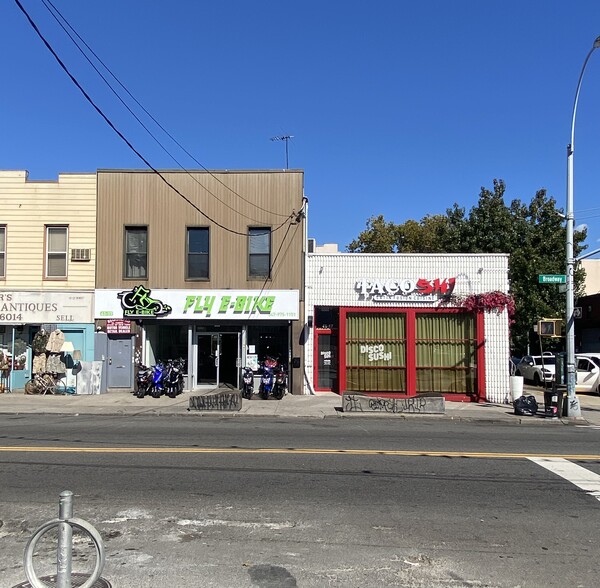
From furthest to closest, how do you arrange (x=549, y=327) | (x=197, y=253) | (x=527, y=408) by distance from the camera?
(x=197, y=253), (x=549, y=327), (x=527, y=408)

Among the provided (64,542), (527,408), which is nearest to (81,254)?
(527,408)

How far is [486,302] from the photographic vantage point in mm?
19031

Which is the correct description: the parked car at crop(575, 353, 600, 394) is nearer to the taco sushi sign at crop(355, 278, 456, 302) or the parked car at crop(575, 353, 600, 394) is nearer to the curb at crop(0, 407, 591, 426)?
the taco sushi sign at crop(355, 278, 456, 302)

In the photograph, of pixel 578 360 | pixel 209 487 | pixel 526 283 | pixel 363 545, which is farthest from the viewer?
pixel 526 283

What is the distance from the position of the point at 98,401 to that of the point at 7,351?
4.88m

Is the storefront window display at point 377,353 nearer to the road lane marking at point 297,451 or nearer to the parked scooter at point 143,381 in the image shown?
the parked scooter at point 143,381

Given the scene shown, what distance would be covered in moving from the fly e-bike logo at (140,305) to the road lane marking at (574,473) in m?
13.7

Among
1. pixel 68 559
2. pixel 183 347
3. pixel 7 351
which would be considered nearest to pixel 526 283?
pixel 183 347

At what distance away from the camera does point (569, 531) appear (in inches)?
212

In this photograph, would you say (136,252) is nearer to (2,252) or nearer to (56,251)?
(56,251)

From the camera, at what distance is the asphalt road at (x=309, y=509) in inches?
175

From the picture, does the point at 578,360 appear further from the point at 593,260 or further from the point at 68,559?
the point at 593,260

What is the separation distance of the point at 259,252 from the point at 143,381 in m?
5.88

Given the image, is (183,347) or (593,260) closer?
(183,347)
